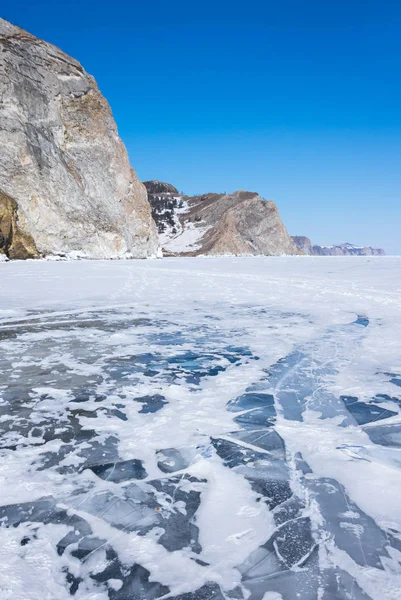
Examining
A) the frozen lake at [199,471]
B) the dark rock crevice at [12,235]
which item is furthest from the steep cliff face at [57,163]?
the frozen lake at [199,471]

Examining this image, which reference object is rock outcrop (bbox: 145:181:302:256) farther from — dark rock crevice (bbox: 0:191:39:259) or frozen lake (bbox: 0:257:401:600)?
frozen lake (bbox: 0:257:401:600)

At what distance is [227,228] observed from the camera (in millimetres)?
97375

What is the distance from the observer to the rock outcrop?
95625 millimetres

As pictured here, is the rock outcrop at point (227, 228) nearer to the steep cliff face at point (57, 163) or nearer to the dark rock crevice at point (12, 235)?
the steep cliff face at point (57, 163)

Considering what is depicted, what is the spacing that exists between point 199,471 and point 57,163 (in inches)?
1800

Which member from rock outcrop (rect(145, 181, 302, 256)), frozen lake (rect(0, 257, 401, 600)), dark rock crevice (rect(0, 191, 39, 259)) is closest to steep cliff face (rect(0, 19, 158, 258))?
dark rock crevice (rect(0, 191, 39, 259))

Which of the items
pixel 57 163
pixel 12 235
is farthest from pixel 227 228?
pixel 12 235

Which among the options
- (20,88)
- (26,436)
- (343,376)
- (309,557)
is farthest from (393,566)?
(20,88)

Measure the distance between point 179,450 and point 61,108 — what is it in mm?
51460

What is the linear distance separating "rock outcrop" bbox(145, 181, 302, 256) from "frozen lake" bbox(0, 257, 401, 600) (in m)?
87.8

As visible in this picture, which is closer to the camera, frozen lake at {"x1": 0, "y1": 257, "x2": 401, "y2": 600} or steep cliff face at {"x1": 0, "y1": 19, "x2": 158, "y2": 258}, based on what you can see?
frozen lake at {"x1": 0, "y1": 257, "x2": 401, "y2": 600}

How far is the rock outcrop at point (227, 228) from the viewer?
9562 cm

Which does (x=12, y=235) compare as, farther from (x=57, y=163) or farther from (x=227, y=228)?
(x=227, y=228)

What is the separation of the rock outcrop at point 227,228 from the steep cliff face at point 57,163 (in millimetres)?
40707
